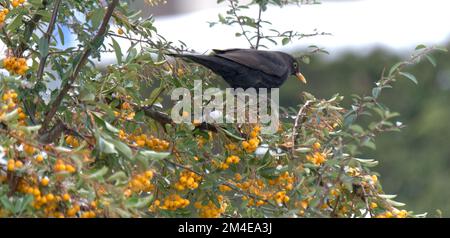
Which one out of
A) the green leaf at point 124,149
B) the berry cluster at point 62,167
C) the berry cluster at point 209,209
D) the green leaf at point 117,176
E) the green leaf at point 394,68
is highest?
the green leaf at point 394,68

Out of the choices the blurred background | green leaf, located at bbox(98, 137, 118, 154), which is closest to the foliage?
green leaf, located at bbox(98, 137, 118, 154)

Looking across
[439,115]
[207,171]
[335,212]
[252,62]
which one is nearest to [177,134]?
[207,171]

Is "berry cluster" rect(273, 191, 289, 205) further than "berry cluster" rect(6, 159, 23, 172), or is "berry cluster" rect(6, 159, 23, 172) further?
"berry cluster" rect(273, 191, 289, 205)

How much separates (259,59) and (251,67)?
13cm

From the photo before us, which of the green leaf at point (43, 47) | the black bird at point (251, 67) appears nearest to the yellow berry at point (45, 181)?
the green leaf at point (43, 47)

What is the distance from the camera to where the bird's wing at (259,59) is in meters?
4.28

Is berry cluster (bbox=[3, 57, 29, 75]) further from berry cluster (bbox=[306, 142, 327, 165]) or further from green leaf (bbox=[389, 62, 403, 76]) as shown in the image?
green leaf (bbox=[389, 62, 403, 76])

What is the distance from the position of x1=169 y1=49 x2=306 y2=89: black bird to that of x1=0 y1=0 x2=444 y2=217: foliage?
0.74 m

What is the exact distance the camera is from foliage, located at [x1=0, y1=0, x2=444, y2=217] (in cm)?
242

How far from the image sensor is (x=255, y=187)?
294 centimetres

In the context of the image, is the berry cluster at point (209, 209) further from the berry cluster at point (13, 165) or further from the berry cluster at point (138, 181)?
the berry cluster at point (13, 165)

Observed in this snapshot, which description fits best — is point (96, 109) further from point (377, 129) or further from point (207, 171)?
point (377, 129)

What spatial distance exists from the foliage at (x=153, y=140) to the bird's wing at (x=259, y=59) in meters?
0.93

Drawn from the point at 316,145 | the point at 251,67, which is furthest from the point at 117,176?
the point at 251,67
